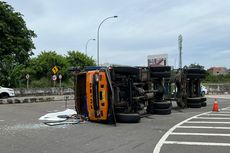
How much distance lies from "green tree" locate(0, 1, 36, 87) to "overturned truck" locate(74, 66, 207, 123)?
34114 millimetres

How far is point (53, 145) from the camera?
926 cm

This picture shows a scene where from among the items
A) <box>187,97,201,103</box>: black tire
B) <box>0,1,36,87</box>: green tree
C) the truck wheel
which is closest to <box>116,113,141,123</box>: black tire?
<box>187,97,201,103</box>: black tire

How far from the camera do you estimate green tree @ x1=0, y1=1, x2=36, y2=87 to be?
48781 millimetres

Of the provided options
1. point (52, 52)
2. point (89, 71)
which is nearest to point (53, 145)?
point (89, 71)

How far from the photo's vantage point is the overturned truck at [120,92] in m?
13.7

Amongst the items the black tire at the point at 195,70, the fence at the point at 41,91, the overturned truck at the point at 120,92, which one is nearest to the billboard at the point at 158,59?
the fence at the point at 41,91

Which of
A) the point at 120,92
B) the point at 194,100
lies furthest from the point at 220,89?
the point at 120,92

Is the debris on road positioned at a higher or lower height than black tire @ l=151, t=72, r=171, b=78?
lower

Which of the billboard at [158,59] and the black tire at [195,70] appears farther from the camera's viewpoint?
the billboard at [158,59]

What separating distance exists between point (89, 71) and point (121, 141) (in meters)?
5.14

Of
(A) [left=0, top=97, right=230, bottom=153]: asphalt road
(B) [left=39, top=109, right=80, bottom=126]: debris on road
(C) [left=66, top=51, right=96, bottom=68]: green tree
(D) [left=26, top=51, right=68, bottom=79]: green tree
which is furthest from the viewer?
(C) [left=66, top=51, right=96, bottom=68]: green tree

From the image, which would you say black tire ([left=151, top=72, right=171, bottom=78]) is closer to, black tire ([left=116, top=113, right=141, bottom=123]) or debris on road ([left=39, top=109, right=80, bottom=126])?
black tire ([left=116, top=113, right=141, bottom=123])

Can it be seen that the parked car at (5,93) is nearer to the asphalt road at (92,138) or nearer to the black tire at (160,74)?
the black tire at (160,74)

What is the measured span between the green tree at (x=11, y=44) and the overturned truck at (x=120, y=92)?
3411 cm
